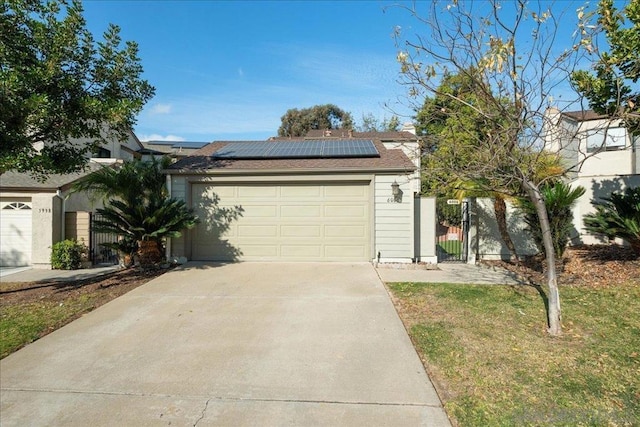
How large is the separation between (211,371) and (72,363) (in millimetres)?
1654

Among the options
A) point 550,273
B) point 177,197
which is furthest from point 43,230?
point 550,273

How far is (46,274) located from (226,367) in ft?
25.4

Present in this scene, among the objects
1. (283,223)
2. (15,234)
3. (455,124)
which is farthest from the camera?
(15,234)

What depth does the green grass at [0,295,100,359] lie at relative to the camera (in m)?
4.56

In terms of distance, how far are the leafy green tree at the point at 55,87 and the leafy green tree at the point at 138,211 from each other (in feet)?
4.45

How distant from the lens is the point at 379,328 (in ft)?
15.8

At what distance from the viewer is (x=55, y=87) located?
6223 millimetres

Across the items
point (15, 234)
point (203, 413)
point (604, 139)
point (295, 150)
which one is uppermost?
point (295, 150)

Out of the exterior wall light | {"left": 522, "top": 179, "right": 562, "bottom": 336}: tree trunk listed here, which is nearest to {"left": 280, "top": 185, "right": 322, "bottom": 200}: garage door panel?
the exterior wall light

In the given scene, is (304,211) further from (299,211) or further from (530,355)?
(530,355)

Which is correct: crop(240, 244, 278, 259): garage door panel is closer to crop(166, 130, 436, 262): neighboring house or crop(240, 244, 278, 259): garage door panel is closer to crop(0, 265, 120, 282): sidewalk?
crop(166, 130, 436, 262): neighboring house

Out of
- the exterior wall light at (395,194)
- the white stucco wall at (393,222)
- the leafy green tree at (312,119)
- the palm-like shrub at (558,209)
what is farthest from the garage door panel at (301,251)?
the leafy green tree at (312,119)

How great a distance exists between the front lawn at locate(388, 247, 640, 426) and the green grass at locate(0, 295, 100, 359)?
5045mm

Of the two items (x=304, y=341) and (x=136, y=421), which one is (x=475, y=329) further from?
(x=136, y=421)
